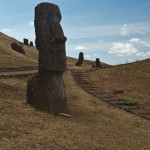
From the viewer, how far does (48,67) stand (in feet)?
46.4

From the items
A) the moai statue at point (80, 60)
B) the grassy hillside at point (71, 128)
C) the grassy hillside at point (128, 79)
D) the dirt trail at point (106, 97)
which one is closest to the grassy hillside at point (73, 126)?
the grassy hillside at point (71, 128)

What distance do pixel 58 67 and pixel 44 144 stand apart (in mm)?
5002

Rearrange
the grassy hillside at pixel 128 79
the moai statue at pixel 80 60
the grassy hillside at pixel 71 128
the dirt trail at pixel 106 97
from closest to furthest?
the grassy hillside at pixel 71 128 → the dirt trail at pixel 106 97 → the grassy hillside at pixel 128 79 → the moai statue at pixel 80 60

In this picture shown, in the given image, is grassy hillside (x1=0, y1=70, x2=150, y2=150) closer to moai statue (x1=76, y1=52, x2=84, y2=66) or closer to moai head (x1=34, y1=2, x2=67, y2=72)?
moai head (x1=34, y1=2, x2=67, y2=72)

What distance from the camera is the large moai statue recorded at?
14156mm

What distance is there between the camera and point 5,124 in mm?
10859

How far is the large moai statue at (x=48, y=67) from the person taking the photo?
14156 millimetres

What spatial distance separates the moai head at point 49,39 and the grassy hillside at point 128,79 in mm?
6941

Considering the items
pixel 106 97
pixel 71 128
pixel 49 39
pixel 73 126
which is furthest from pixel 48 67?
pixel 106 97

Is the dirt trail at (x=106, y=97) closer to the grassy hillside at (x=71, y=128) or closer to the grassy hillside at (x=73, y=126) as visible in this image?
the grassy hillside at (x=73, y=126)

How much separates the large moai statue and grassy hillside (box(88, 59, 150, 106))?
6.75m

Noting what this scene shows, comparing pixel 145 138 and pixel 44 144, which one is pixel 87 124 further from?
pixel 44 144

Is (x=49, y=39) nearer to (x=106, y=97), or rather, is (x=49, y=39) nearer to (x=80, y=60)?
(x=106, y=97)

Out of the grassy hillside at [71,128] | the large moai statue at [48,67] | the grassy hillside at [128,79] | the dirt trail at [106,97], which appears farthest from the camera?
the grassy hillside at [128,79]
